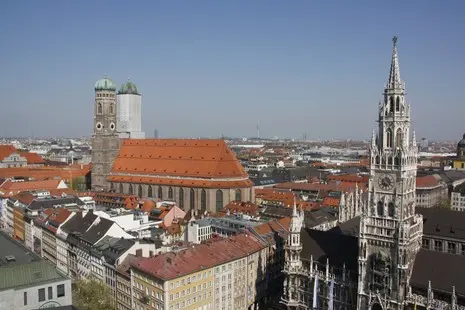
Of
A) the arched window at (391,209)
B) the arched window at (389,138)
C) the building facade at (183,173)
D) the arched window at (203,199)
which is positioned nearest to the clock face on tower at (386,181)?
the arched window at (391,209)

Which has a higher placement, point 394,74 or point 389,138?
point 394,74

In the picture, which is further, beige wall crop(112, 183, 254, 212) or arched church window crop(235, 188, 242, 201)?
arched church window crop(235, 188, 242, 201)

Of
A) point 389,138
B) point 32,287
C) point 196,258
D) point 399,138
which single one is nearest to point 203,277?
point 196,258

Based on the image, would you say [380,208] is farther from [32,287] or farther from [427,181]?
[427,181]

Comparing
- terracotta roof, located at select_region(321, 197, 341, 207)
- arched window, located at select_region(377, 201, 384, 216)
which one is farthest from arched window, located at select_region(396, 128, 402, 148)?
terracotta roof, located at select_region(321, 197, 341, 207)

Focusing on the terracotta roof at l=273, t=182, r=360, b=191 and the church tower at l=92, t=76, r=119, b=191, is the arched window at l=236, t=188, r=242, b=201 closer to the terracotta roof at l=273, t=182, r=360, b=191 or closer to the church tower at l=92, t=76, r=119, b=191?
the terracotta roof at l=273, t=182, r=360, b=191

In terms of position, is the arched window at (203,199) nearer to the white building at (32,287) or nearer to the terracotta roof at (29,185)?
the terracotta roof at (29,185)
